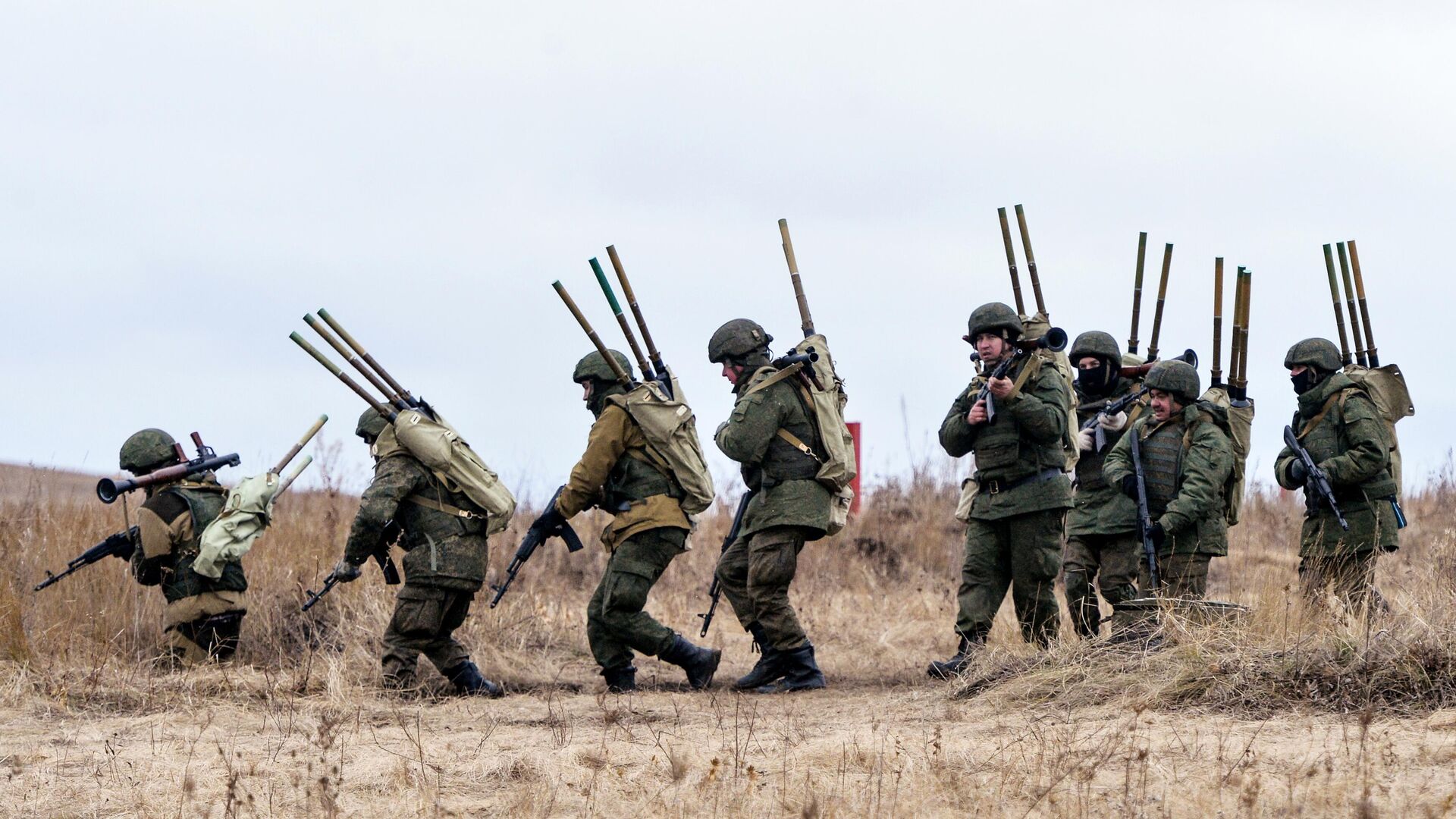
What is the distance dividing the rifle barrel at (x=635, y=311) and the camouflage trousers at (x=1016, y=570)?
6.80ft

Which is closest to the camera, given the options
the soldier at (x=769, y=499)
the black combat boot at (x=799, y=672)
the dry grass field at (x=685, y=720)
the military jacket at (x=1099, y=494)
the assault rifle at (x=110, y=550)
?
the dry grass field at (x=685, y=720)

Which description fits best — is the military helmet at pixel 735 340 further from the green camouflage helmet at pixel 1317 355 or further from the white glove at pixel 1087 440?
the green camouflage helmet at pixel 1317 355

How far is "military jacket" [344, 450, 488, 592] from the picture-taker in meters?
8.34

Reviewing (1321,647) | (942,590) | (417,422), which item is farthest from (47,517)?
(1321,647)

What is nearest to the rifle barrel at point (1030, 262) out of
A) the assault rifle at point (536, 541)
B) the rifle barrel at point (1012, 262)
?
the rifle barrel at point (1012, 262)

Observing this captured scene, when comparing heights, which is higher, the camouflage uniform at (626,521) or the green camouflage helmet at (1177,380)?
the green camouflage helmet at (1177,380)

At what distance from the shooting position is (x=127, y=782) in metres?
6.11

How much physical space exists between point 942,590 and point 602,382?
5.02 m

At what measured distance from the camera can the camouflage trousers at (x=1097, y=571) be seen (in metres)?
8.50

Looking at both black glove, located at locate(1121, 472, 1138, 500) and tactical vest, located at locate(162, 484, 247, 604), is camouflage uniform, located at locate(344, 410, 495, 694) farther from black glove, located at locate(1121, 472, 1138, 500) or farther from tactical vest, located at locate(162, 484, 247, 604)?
black glove, located at locate(1121, 472, 1138, 500)

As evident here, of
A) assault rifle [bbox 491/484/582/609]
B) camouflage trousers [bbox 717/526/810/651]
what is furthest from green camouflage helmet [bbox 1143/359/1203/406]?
assault rifle [bbox 491/484/582/609]

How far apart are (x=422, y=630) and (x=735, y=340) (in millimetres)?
2362

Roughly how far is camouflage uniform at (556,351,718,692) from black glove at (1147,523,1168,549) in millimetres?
2535

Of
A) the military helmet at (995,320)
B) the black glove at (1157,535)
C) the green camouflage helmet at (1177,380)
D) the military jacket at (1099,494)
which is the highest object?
the military helmet at (995,320)
